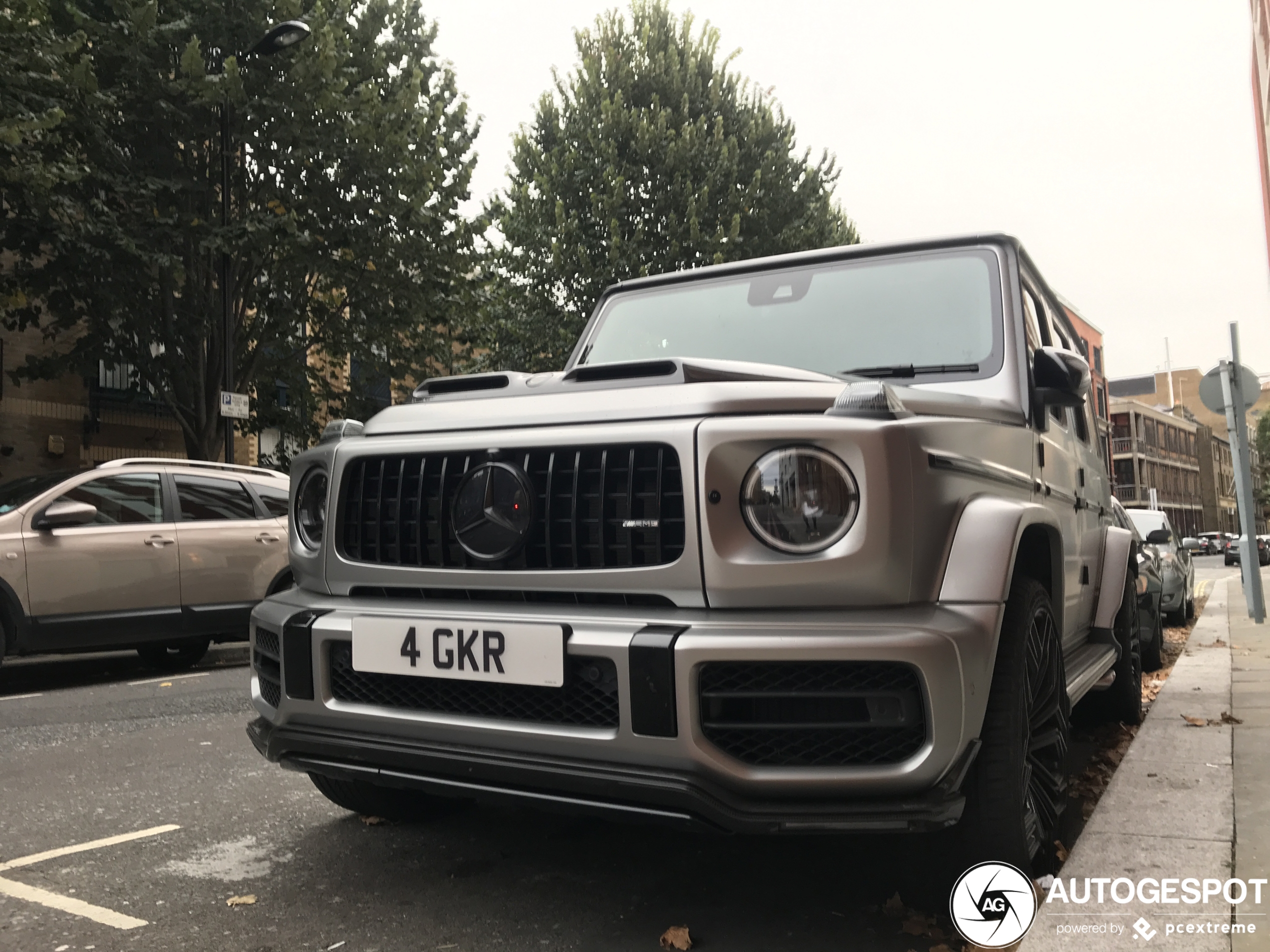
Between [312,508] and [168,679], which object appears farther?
[168,679]

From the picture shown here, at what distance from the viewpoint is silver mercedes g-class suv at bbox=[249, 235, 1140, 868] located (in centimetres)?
238

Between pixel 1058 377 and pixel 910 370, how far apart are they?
0.45 meters

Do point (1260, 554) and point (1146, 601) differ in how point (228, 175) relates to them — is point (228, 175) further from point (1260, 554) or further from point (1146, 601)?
point (1260, 554)

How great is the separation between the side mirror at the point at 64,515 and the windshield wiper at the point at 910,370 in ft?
19.9

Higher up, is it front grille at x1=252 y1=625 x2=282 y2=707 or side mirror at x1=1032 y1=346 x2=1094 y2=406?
side mirror at x1=1032 y1=346 x2=1094 y2=406

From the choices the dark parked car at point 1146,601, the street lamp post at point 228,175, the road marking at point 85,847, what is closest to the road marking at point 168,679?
the road marking at point 85,847

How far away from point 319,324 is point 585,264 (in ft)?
25.5

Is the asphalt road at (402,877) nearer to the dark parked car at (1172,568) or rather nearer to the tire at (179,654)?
the tire at (179,654)

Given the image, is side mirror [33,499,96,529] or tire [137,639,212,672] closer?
side mirror [33,499,96,529]

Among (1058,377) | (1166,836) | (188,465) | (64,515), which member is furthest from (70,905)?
(188,465)

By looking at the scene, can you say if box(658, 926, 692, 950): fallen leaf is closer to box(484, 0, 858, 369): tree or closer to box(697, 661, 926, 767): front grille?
box(697, 661, 926, 767): front grille

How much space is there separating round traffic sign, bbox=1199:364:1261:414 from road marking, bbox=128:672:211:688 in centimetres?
964

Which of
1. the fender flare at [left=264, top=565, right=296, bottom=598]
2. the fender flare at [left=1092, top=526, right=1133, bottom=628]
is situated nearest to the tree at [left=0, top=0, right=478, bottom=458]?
the fender flare at [left=264, top=565, right=296, bottom=598]

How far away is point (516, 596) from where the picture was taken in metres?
2.76
